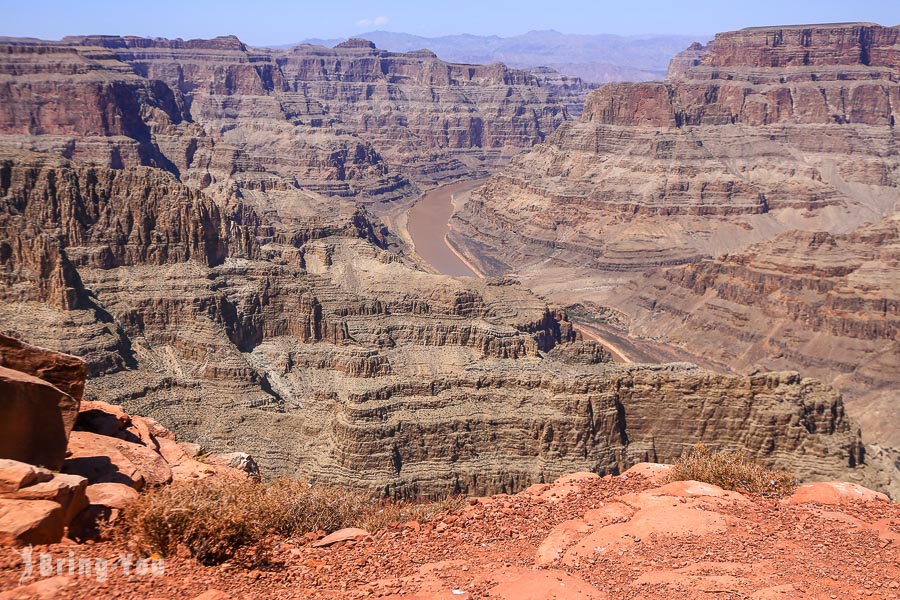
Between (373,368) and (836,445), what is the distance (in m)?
26.9

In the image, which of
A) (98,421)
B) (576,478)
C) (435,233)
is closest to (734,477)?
(576,478)

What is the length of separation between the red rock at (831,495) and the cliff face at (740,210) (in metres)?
49.9

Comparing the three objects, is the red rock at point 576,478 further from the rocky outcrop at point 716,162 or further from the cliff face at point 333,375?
the rocky outcrop at point 716,162

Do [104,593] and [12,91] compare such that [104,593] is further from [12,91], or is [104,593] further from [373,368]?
[12,91]

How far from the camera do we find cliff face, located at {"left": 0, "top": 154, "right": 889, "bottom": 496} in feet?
155

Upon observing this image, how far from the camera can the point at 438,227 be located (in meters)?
165

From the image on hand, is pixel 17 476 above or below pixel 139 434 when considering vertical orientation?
above

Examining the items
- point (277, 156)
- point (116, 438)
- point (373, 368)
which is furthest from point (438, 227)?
point (116, 438)

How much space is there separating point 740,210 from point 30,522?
137 metres

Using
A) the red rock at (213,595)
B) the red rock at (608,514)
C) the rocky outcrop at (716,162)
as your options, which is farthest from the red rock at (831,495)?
the rocky outcrop at (716,162)

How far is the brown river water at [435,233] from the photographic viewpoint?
433ft

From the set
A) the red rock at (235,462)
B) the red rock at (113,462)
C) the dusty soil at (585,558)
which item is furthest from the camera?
the red rock at (235,462)

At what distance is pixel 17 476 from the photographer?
16.5 m

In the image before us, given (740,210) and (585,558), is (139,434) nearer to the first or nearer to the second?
(585,558)
